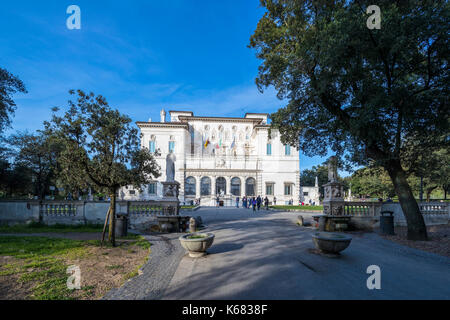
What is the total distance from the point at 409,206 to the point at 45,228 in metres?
17.6

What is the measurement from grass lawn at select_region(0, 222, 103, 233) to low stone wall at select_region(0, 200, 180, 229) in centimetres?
29

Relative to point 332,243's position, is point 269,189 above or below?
below

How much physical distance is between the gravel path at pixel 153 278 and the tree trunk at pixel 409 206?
30.4 feet

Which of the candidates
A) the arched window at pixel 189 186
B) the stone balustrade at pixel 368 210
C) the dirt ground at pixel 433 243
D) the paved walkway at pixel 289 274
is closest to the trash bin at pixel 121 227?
the paved walkway at pixel 289 274

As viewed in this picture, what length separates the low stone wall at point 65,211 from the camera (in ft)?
38.2

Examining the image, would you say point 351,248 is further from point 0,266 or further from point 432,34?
point 0,266

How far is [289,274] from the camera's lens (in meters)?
4.59

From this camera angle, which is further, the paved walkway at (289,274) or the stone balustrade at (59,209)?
the stone balustrade at (59,209)

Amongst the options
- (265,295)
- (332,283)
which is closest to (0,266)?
(265,295)

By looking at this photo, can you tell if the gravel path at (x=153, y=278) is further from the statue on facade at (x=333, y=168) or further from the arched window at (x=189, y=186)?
the arched window at (x=189, y=186)

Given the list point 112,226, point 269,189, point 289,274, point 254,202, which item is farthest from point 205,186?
point 289,274

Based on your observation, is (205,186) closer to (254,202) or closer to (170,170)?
(254,202)

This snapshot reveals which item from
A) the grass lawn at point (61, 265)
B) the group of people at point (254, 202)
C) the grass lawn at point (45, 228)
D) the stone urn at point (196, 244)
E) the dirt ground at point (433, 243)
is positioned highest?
the stone urn at point (196, 244)

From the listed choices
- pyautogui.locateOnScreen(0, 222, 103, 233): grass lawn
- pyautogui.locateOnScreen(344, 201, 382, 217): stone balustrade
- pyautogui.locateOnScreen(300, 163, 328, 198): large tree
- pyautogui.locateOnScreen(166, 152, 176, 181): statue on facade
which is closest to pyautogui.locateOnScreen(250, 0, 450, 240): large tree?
pyautogui.locateOnScreen(344, 201, 382, 217): stone balustrade
